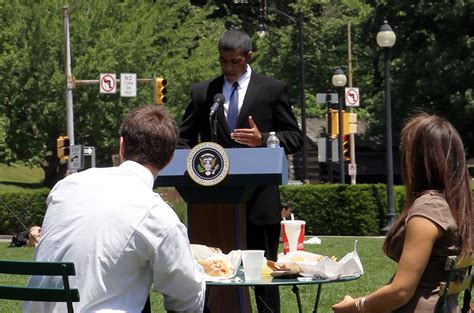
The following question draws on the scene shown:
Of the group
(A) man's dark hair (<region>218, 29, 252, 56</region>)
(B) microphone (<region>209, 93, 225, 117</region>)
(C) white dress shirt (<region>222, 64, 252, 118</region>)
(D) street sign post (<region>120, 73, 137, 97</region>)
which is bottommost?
(B) microphone (<region>209, 93, 225, 117</region>)

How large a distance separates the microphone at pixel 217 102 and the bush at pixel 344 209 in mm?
22762

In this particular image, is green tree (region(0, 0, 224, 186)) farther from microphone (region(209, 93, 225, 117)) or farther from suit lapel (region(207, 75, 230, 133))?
microphone (region(209, 93, 225, 117))

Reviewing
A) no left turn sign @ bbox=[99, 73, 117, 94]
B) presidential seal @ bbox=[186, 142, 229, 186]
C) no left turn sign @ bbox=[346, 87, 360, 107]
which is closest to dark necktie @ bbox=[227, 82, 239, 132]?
presidential seal @ bbox=[186, 142, 229, 186]

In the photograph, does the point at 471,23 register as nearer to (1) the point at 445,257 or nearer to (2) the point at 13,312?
(2) the point at 13,312

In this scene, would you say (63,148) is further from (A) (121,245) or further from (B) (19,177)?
(A) (121,245)

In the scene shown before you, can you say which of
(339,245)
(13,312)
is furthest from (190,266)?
(339,245)

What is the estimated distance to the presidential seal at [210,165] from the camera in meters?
5.87

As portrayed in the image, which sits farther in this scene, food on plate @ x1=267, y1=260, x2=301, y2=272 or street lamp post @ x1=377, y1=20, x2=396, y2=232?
street lamp post @ x1=377, y1=20, x2=396, y2=232

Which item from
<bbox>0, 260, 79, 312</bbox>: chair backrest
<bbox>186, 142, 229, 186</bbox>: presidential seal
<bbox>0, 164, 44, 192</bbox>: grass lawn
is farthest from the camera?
<bbox>0, 164, 44, 192</bbox>: grass lawn

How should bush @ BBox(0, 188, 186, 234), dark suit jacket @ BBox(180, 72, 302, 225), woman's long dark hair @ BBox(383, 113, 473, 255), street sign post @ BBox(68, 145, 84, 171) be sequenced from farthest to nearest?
street sign post @ BBox(68, 145, 84, 171) → bush @ BBox(0, 188, 186, 234) → dark suit jacket @ BBox(180, 72, 302, 225) → woman's long dark hair @ BBox(383, 113, 473, 255)

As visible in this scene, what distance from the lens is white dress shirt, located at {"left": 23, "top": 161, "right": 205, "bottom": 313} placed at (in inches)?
166

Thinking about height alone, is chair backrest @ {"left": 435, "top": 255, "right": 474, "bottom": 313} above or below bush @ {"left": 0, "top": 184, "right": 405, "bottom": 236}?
above

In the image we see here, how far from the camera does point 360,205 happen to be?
29.1 m

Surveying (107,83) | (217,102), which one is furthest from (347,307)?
(107,83)
